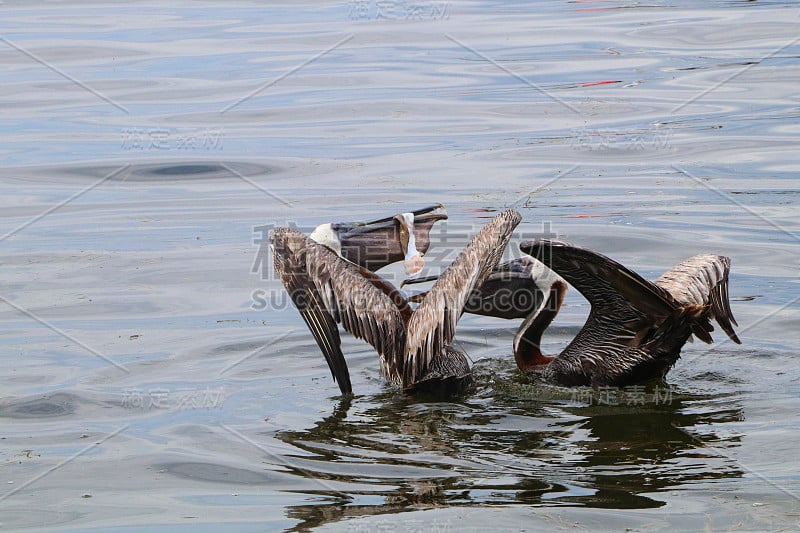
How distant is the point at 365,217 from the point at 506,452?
445 centimetres

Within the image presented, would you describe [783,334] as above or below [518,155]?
below

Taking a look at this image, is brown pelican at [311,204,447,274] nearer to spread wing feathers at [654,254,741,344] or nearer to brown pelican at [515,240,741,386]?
brown pelican at [515,240,741,386]

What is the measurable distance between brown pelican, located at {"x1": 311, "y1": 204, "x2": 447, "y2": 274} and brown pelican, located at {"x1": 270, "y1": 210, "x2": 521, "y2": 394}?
1.47ft

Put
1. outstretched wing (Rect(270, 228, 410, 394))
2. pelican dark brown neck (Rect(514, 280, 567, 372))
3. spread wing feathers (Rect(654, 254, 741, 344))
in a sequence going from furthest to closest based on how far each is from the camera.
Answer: pelican dark brown neck (Rect(514, 280, 567, 372)), spread wing feathers (Rect(654, 254, 741, 344)), outstretched wing (Rect(270, 228, 410, 394))

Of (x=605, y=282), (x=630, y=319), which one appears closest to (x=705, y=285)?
(x=630, y=319)

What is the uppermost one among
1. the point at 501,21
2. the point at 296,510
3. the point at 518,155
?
the point at 501,21

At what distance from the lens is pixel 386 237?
715 centimetres

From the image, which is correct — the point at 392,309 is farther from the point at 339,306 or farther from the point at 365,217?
the point at 365,217

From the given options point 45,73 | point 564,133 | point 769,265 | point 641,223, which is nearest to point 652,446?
point 769,265

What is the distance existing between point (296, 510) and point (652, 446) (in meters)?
1.82

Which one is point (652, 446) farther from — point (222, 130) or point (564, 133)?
point (222, 130)

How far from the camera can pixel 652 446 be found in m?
5.57

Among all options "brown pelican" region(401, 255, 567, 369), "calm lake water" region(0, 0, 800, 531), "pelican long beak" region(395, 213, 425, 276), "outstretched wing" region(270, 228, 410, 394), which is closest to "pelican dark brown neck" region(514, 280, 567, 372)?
"brown pelican" region(401, 255, 567, 369)

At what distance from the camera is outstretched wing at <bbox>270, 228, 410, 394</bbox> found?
630cm
